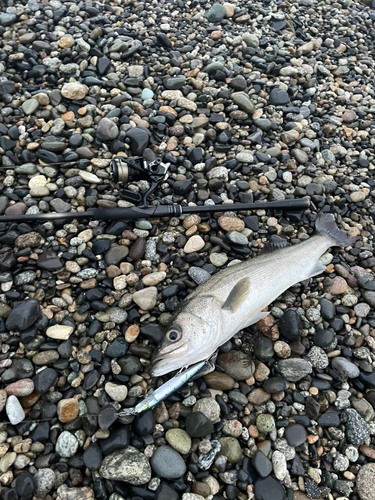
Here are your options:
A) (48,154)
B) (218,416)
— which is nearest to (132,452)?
(218,416)

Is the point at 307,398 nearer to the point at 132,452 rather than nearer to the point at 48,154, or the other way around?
the point at 132,452

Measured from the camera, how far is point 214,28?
7.43 metres

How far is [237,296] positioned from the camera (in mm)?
3662

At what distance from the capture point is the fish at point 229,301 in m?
3.36

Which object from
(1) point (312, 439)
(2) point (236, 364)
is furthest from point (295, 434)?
(2) point (236, 364)

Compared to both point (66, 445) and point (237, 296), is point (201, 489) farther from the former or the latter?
point (237, 296)

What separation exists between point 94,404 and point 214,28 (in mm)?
7749

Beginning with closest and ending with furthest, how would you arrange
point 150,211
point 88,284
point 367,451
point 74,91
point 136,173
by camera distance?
1. point 367,451
2. point 88,284
3. point 150,211
4. point 136,173
5. point 74,91

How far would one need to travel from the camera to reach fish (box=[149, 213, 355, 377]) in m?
3.36

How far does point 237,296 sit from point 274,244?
3.88 ft

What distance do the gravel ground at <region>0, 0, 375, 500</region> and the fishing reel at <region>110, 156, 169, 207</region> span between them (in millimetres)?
270

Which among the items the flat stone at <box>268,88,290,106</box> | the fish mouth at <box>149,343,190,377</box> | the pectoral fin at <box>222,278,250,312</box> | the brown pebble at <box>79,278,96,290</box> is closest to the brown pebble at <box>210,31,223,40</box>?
the flat stone at <box>268,88,290,106</box>

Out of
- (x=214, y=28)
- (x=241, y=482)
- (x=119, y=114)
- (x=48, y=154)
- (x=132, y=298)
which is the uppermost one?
(x=214, y=28)

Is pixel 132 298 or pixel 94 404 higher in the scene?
pixel 132 298
